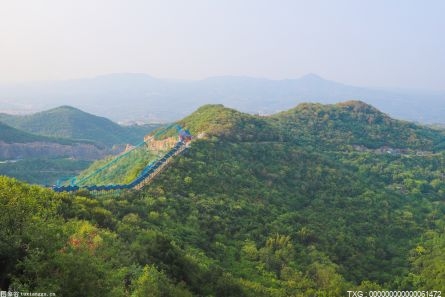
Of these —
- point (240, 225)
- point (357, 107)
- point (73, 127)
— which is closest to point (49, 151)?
point (73, 127)

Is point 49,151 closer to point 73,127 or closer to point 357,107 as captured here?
point 73,127

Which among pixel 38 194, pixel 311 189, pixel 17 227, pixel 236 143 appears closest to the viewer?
pixel 17 227

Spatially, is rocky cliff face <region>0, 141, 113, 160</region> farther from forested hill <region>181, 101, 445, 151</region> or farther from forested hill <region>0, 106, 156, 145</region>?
forested hill <region>181, 101, 445, 151</region>

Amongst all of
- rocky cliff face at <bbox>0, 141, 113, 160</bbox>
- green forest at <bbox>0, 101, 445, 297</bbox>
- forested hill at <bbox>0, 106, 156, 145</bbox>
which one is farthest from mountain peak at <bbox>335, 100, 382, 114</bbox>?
forested hill at <bbox>0, 106, 156, 145</bbox>

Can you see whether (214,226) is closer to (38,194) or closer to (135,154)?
(38,194)

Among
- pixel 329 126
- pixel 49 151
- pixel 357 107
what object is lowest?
pixel 49 151

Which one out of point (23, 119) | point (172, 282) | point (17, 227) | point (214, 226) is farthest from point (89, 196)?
point (23, 119)
